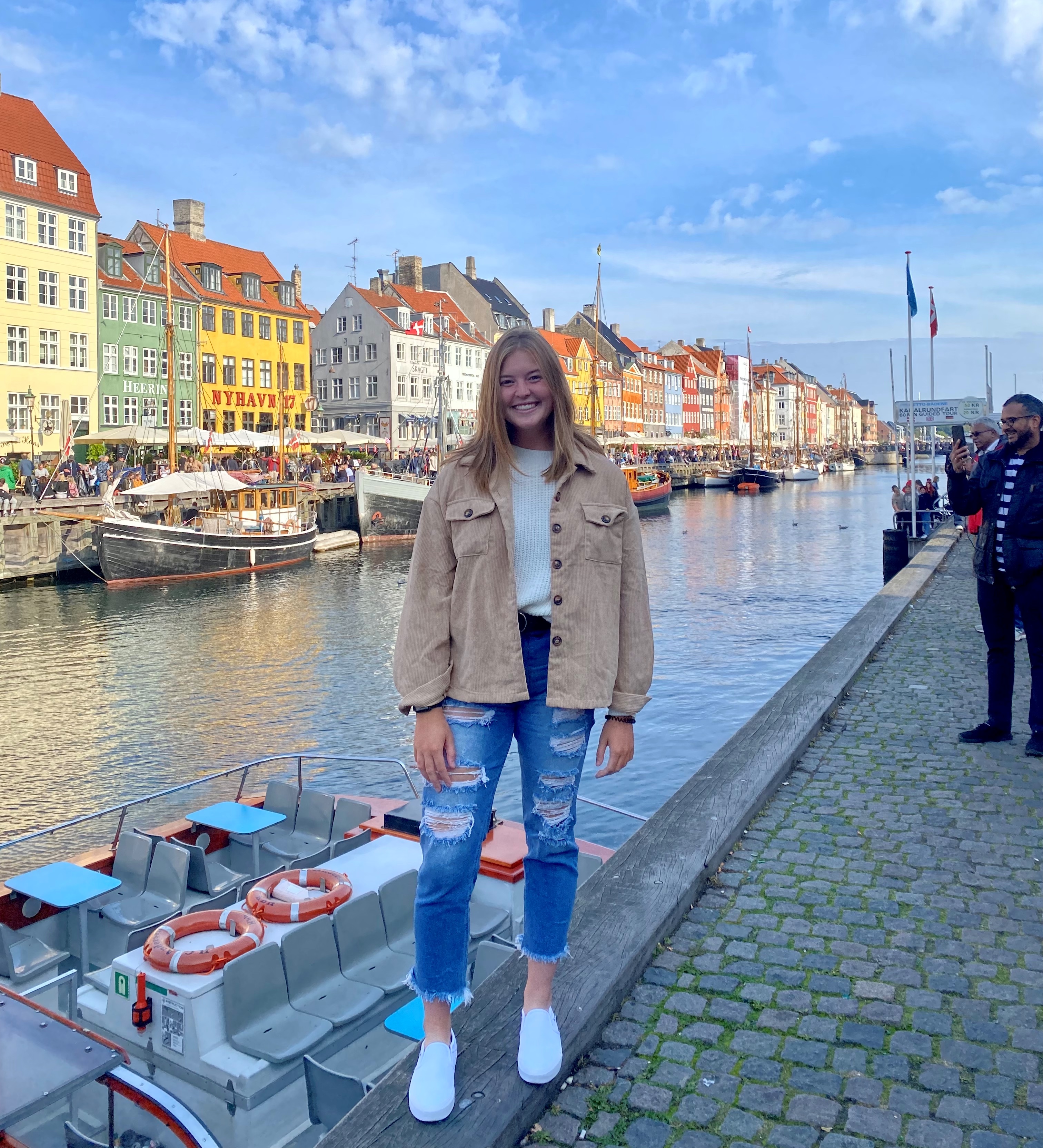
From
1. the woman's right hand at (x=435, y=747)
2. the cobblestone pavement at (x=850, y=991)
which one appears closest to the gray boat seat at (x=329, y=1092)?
the cobblestone pavement at (x=850, y=991)

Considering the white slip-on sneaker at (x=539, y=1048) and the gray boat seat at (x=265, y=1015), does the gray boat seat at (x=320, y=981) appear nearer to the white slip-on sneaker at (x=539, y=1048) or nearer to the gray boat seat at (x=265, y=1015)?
the gray boat seat at (x=265, y=1015)

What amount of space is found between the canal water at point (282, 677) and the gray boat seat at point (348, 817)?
2818mm

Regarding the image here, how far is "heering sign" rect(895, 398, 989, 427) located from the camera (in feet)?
93.9

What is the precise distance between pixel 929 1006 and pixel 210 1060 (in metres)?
2.77

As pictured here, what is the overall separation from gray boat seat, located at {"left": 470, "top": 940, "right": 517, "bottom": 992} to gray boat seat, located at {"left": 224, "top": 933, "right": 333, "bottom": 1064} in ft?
2.85

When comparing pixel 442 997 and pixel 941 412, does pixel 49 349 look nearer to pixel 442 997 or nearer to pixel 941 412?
pixel 941 412

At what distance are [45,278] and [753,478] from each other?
5878cm

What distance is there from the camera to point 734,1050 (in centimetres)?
319

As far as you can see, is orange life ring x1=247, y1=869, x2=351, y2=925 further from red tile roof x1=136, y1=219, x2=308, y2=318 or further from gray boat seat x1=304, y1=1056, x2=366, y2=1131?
red tile roof x1=136, y1=219, x2=308, y2=318

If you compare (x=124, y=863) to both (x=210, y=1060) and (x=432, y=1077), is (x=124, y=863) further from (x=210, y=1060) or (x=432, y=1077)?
(x=432, y=1077)

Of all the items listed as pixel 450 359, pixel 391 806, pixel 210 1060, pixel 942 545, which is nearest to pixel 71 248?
pixel 450 359

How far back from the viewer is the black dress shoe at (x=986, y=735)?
6.68 m

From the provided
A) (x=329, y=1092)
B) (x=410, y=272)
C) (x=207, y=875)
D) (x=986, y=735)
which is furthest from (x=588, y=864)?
(x=410, y=272)

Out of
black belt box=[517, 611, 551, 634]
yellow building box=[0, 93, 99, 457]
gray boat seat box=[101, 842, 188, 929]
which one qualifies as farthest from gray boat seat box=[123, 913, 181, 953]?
yellow building box=[0, 93, 99, 457]
